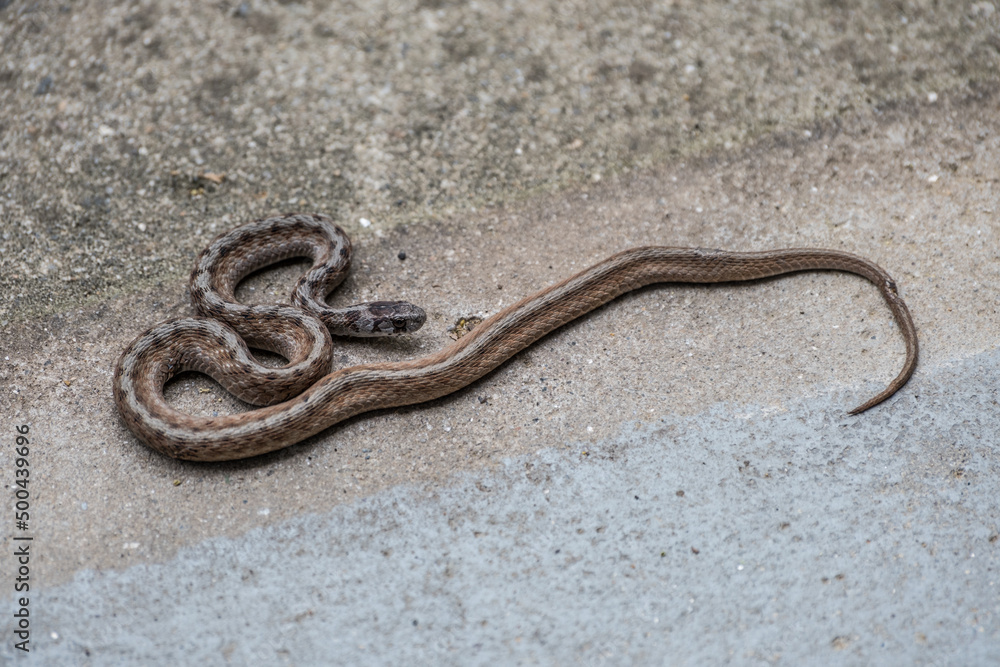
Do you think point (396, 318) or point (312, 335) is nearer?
point (312, 335)

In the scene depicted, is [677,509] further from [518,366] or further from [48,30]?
[48,30]

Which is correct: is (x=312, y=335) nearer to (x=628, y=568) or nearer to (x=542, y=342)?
(x=542, y=342)

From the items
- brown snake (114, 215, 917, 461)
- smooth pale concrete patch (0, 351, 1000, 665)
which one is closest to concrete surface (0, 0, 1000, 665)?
smooth pale concrete patch (0, 351, 1000, 665)

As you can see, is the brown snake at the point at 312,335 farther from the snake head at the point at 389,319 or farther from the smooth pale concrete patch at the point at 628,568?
the smooth pale concrete patch at the point at 628,568

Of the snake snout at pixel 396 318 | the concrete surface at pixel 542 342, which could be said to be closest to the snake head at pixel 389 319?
the snake snout at pixel 396 318

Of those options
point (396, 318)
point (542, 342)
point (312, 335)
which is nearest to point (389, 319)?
point (396, 318)

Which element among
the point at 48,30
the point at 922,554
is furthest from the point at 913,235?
the point at 48,30
